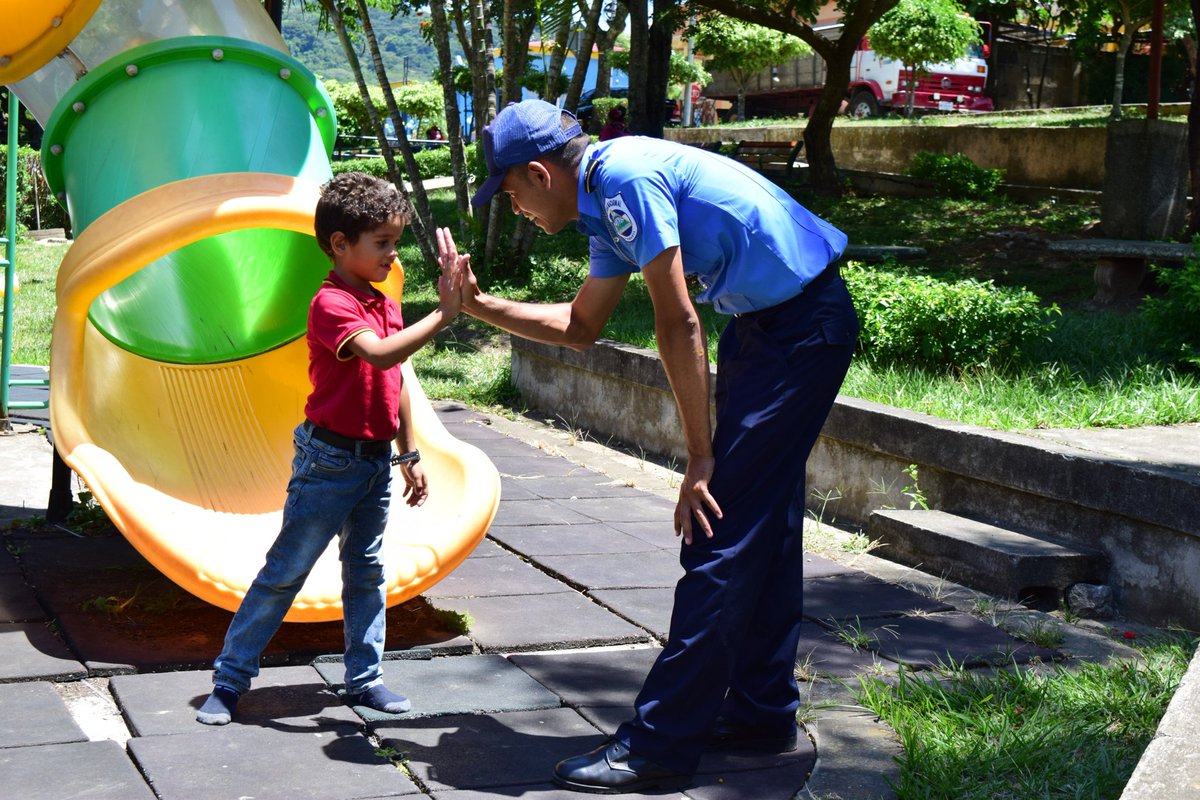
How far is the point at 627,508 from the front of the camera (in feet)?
19.6

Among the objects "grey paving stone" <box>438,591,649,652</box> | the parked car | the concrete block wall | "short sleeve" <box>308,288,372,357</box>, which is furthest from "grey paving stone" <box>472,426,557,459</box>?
the parked car

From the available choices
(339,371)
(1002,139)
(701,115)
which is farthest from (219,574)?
(701,115)

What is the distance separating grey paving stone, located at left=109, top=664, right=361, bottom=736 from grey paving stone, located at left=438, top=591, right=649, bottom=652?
0.57 meters

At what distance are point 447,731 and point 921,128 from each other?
Result: 15916 millimetres

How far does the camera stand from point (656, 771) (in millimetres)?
3049

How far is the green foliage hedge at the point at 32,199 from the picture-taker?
19266mm

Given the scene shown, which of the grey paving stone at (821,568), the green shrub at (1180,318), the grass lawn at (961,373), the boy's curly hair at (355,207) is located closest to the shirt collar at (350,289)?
the boy's curly hair at (355,207)

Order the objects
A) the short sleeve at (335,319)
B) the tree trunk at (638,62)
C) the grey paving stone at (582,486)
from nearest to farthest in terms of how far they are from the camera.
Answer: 1. the short sleeve at (335,319)
2. the grey paving stone at (582,486)
3. the tree trunk at (638,62)

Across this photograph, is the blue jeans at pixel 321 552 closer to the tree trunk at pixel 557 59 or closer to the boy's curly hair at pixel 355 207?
the boy's curly hair at pixel 355 207

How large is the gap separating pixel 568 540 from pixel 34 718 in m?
2.44

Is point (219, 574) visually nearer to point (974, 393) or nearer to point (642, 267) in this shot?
point (642, 267)

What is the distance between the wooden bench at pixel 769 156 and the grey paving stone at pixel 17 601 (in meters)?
14.2

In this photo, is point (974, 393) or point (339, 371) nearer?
point (339, 371)

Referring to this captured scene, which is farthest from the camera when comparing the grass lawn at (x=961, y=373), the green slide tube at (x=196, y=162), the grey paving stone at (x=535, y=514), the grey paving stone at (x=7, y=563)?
the grass lawn at (x=961, y=373)
